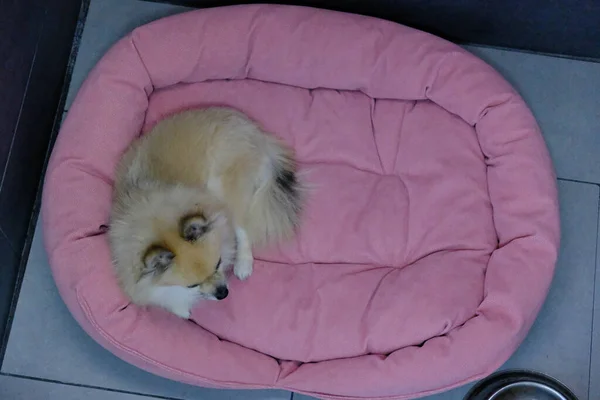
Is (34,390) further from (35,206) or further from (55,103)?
(55,103)

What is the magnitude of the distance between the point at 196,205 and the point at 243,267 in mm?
388

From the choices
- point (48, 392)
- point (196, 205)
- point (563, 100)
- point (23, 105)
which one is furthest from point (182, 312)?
point (563, 100)

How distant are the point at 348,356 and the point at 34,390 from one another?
3.55 feet

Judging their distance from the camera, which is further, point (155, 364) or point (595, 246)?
point (595, 246)

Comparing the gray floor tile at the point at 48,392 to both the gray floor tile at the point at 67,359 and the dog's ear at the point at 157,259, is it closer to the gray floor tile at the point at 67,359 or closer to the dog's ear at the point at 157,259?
the gray floor tile at the point at 67,359

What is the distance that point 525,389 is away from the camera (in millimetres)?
2320

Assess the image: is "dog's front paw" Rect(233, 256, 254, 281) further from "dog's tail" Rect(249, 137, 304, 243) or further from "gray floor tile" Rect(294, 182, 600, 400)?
"gray floor tile" Rect(294, 182, 600, 400)

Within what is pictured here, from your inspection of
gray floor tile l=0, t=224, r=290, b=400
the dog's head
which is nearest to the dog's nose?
the dog's head

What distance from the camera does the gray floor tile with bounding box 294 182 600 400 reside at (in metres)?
2.46

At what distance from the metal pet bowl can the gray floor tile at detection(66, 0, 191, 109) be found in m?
1.84

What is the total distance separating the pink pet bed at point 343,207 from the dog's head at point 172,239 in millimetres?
207

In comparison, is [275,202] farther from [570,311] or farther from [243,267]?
[570,311]

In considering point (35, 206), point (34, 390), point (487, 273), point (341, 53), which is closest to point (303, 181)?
point (341, 53)

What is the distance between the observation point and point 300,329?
232 cm
